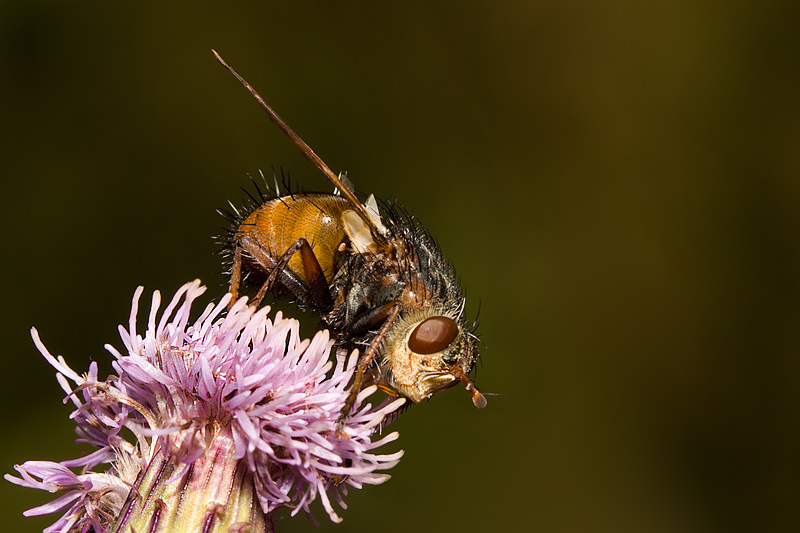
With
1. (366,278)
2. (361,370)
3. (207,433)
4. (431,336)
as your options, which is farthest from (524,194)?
(207,433)

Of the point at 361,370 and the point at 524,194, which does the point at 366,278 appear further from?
the point at 524,194

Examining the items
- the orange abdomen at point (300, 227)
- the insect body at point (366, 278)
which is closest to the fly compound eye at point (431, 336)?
the insect body at point (366, 278)

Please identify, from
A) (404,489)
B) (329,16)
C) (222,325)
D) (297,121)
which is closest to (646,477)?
(404,489)

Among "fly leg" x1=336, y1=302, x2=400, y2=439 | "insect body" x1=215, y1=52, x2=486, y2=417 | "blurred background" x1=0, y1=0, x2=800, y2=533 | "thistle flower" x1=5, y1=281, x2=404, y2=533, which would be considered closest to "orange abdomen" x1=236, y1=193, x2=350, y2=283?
"insect body" x1=215, y1=52, x2=486, y2=417

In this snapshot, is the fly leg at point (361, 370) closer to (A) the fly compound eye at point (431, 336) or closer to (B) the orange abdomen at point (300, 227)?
(A) the fly compound eye at point (431, 336)

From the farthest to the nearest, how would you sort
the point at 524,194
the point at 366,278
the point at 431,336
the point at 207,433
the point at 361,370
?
the point at 524,194, the point at 366,278, the point at 431,336, the point at 361,370, the point at 207,433

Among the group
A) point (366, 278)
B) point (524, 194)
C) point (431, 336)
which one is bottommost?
point (524, 194)
